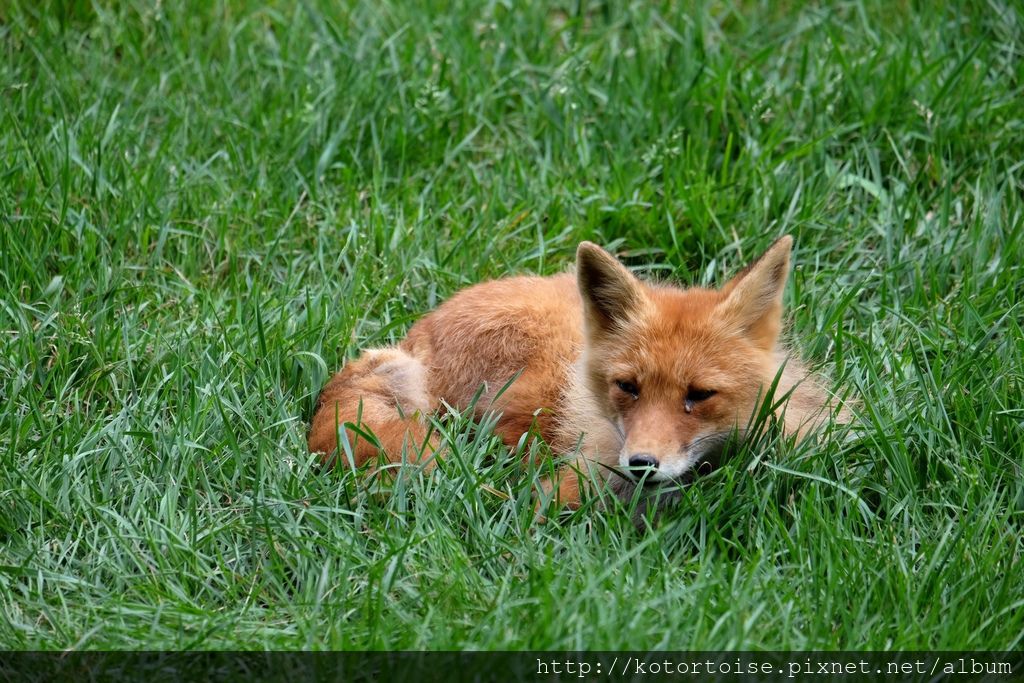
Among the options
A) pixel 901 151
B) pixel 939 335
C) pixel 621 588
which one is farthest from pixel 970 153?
pixel 621 588

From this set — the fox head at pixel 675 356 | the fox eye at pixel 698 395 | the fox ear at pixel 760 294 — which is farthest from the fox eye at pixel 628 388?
the fox ear at pixel 760 294

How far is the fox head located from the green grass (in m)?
0.20

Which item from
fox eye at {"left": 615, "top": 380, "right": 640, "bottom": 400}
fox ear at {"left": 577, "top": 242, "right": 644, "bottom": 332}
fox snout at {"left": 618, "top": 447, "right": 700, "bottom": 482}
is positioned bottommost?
fox snout at {"left": 618, "top": 447, "right": 700, "bottom": 482}

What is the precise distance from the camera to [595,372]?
4.37 meters

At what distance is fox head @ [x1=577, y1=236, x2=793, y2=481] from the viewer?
3.97m

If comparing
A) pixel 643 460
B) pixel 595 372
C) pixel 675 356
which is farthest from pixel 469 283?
pixel 643 460

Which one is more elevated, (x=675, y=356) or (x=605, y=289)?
(x=605, y=289)

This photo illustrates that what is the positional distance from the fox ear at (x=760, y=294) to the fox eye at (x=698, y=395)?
0.32 m

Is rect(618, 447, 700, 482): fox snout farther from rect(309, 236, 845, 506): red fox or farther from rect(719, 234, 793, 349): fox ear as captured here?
rect(719, 234, 793, 349): fox ear

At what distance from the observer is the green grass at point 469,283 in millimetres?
3527

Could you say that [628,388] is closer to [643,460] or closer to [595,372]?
[595,372]

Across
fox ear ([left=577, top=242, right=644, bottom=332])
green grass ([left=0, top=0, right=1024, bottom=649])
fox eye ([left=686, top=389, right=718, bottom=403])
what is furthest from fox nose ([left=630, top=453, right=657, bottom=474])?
fox ear ([left=577, top=242, right=644, bottom=332])

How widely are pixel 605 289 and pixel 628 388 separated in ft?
1.33

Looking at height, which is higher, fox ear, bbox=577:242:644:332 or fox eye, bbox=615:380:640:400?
fox ear, bbox=577:242:644:332
